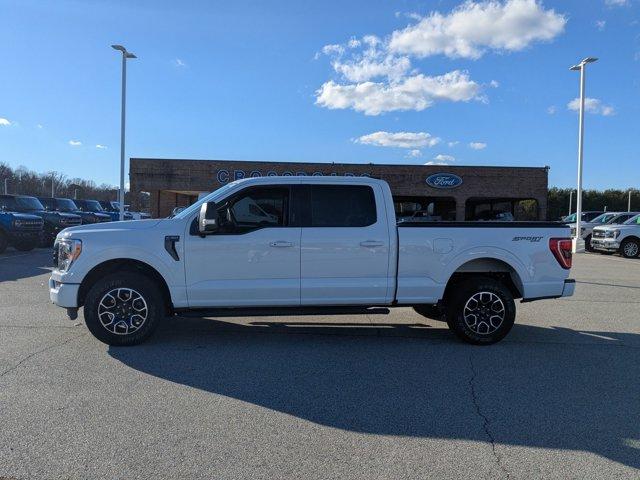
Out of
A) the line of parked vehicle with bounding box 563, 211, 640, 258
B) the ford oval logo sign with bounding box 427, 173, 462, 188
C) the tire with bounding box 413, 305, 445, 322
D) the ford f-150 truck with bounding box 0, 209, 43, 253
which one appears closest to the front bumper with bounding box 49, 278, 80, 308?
the tire with bounding box 413, 305, 445, 322

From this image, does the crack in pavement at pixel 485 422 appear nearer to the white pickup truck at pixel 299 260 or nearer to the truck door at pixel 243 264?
the white pickup truck at pixel 299 260

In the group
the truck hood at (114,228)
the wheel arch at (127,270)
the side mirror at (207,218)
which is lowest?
the wheel arch at (127,270)

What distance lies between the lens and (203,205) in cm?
593

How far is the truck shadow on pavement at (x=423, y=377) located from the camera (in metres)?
4.12

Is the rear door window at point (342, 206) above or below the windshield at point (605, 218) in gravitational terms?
below

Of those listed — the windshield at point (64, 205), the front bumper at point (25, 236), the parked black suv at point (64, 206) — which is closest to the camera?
the front bumper at point (25, 236)

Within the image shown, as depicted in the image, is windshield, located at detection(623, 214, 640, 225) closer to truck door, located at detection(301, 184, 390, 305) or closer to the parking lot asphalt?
the parking lot asphalt

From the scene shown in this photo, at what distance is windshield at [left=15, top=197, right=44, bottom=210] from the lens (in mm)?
19797

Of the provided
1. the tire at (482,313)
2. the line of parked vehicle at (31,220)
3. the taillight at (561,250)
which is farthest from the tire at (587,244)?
the line of parked vehicle at (31,220)

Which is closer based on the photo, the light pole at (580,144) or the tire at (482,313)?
the tire at (482,313)

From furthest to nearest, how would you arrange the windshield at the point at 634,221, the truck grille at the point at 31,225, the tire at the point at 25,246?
the windshield at the point at 634,221
the tire at the point at 25,246
the truck grille at the point at 31,225

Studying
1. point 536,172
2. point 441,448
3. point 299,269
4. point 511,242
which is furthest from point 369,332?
point 536,172

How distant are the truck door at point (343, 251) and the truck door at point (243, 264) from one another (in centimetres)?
18

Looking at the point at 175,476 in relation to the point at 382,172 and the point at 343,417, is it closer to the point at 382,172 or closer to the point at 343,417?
the point at 343,417
